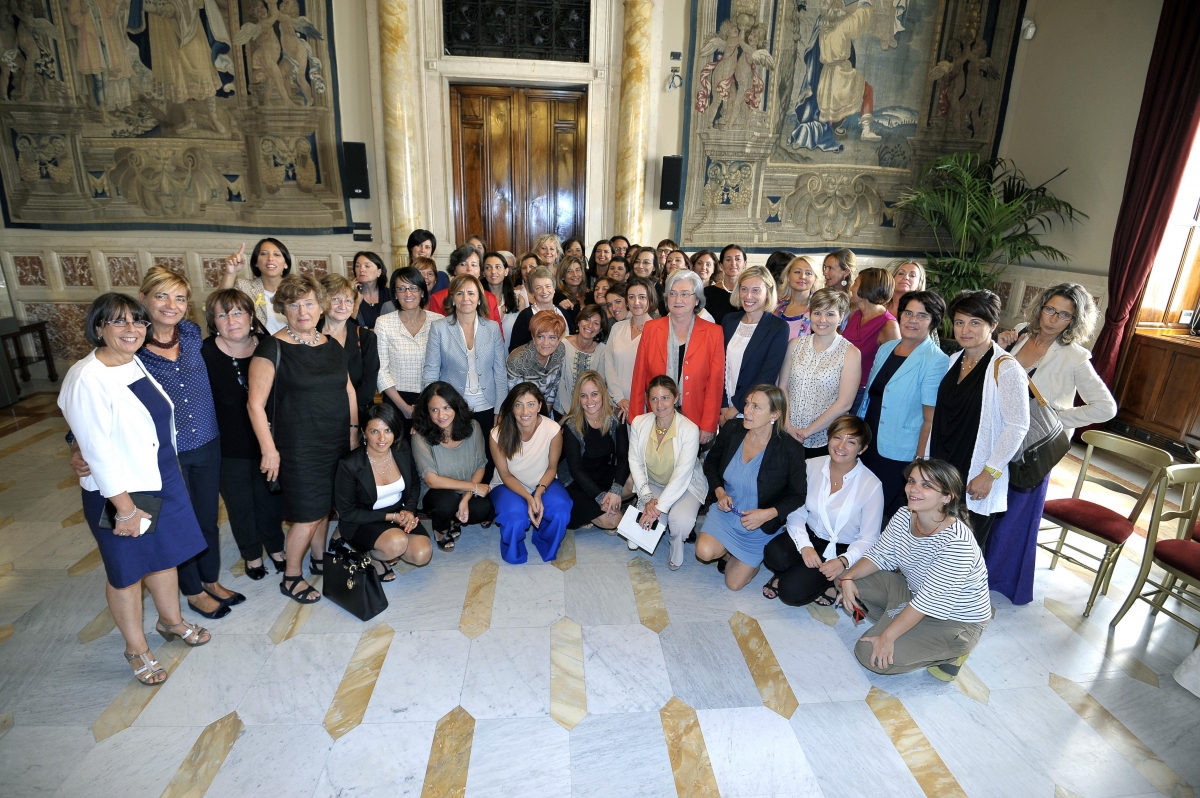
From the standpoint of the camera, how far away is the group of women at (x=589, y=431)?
2.67 m

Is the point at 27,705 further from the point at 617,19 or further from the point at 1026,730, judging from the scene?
the point at 617,19

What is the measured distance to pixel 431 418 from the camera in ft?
11.7

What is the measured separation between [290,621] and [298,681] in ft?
1.59

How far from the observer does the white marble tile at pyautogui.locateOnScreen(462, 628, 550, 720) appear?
264 centimetres

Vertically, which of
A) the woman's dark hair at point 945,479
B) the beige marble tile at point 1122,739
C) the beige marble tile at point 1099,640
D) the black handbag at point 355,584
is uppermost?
the woman's dark hair at point 945,479

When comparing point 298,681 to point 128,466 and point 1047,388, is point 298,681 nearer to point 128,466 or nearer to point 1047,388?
point 128,466

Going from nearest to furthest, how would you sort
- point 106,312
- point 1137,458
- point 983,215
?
point 106,312, point 1137,458, point 983,215

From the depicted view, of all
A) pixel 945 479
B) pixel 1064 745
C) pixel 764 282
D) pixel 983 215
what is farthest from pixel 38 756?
pixel 983 215

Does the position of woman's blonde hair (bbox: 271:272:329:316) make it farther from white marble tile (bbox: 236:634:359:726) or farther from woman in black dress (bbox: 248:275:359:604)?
white marble tile (bbox: 236:634:359:726)

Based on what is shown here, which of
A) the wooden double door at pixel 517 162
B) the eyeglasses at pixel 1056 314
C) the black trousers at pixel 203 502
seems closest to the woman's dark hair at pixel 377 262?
the black trousers at pixel 203 502

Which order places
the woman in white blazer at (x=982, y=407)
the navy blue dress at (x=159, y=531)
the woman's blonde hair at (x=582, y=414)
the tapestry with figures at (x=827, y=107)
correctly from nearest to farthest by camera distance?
the navy blue dress at (x=159, y=531) → the woman in white blazer at (x=982, y=407) → the woman's blonde hair at (x=582, y=414) → the tapestry with figures at (x=827, y=107)

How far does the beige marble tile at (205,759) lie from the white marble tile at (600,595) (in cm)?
159

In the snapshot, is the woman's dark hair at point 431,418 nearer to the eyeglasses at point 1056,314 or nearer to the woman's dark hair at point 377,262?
the woman's dark hair at point 377,262

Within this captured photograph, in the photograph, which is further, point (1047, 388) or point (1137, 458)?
point (1137, 458)
